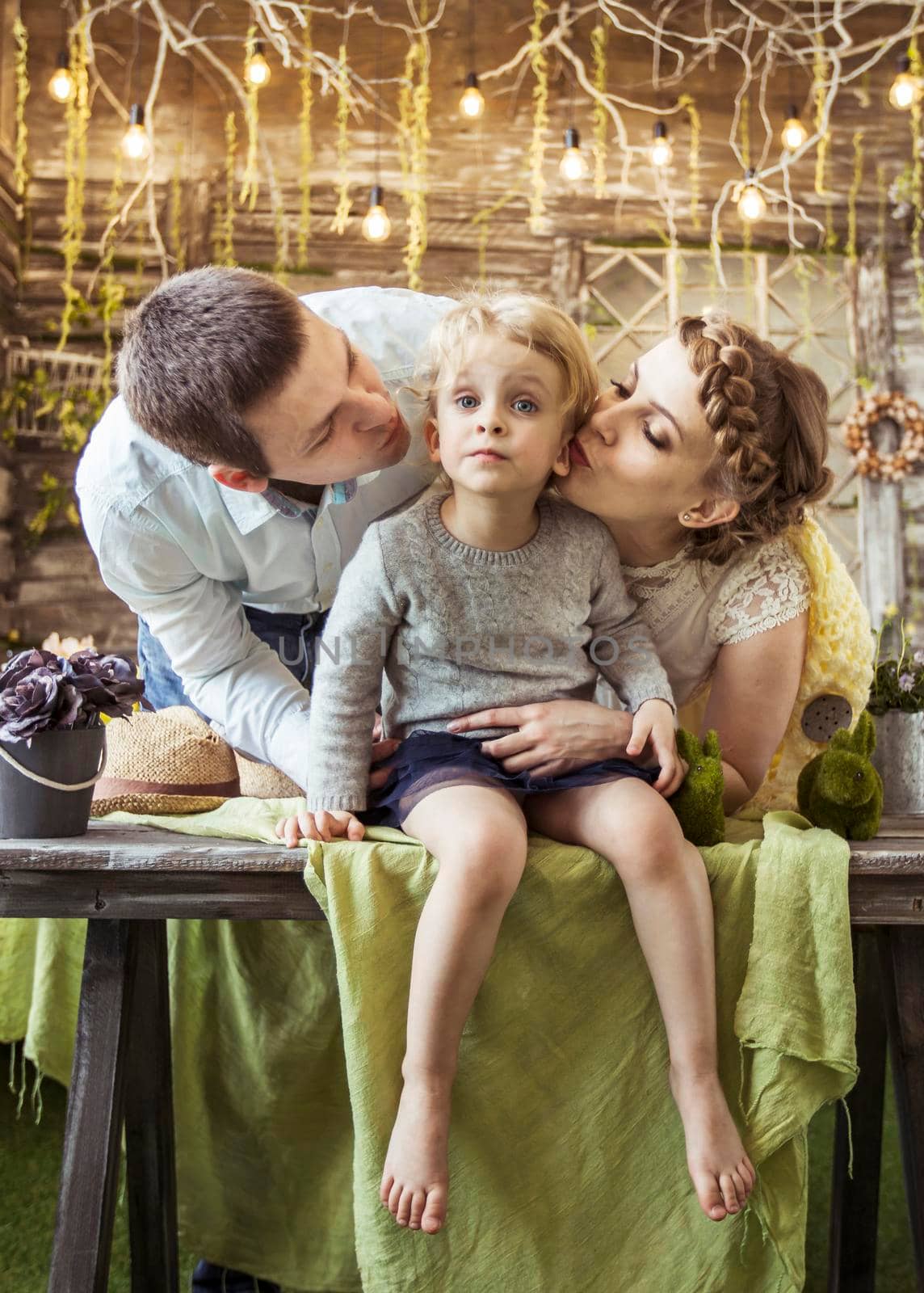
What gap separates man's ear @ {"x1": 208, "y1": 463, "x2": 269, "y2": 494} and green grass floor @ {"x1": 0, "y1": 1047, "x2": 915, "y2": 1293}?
119 centimetres

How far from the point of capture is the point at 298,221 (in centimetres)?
443

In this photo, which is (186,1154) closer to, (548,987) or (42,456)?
(548,987)

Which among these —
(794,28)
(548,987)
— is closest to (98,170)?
(794,28)

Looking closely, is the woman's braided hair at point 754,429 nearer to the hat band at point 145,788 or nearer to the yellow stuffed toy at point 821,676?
the yellow stuffed toy at point 821,676

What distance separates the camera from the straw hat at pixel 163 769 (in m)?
1.49

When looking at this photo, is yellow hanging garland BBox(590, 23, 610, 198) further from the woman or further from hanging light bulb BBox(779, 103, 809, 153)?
the woman

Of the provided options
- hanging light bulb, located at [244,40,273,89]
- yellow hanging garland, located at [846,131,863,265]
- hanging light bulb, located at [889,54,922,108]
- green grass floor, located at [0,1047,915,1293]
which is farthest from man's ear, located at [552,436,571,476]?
yellow hanging garland, located at [846,131,863,265]

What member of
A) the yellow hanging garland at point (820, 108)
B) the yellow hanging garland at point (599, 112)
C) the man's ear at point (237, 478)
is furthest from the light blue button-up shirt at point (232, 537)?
the yellow hanging garland at point (820, 108)

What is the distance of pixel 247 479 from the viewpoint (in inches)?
56.2

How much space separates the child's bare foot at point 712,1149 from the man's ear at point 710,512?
2.19 ft

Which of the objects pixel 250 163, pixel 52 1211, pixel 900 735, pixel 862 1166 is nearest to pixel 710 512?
pixel 900 735

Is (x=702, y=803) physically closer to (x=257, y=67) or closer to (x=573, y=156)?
(x=573, y=156)

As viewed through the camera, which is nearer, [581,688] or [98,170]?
[581,688]

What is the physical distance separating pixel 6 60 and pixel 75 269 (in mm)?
815
